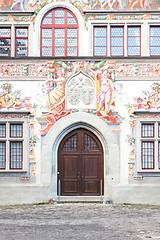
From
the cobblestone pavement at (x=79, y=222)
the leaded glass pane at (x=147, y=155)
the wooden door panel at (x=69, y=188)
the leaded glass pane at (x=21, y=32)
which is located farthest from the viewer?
the leaded glass pane at (x=21, y=32)

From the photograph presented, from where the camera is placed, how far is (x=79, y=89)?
52.1 ft

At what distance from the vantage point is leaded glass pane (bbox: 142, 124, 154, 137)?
51.8 feet

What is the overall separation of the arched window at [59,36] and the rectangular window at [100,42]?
0.67m

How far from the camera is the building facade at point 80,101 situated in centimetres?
1562

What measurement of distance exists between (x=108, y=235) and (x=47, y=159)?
6006 millimetres

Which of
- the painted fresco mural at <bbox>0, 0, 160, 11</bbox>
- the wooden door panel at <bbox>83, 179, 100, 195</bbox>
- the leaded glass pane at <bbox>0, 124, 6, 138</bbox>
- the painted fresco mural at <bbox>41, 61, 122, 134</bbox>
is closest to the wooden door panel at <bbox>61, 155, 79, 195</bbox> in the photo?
the wooden door panel at <bbox>83, 179, 100, 195</bbox>

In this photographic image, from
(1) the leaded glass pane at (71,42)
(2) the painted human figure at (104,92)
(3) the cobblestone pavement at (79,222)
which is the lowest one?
(3) the cobblestone pavement at (79,222)

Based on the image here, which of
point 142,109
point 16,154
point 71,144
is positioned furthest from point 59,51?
point 16,154

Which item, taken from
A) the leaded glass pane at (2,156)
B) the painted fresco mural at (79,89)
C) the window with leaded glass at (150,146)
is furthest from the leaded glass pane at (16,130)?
the window with leaded glass at (150,146)

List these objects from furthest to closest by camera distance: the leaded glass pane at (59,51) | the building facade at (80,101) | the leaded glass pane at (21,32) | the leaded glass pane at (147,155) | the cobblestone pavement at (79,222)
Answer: the leaded glass pane at (21,32) < the leaded glass pane at (59,51) < the leaded glass pane at (147,155) < the building facade at (80,101) < the cobblestone pavement at (79,222)

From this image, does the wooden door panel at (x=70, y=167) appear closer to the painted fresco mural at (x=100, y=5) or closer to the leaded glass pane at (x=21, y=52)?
the leaded glass pane at (x=21, y=52)

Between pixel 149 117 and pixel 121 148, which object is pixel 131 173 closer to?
pixel 121 148

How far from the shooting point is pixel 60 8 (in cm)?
1619

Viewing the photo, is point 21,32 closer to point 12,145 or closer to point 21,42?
point 21,42
